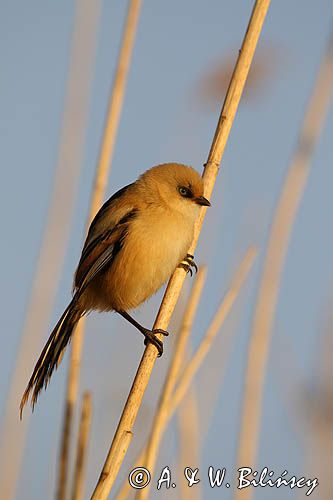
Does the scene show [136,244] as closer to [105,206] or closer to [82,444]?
[105,206]

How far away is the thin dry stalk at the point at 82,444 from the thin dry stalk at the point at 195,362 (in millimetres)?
154

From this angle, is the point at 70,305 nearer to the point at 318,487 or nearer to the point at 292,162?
the point at 292,162

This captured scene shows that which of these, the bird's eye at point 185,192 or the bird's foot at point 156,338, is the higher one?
the bird's eye at point 185,192

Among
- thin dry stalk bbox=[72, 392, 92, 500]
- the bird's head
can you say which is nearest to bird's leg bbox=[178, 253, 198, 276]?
the bird's head

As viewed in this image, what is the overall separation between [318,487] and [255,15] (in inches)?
68.1

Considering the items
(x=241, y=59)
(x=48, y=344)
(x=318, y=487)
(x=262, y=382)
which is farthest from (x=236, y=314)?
(x=241, y=59)

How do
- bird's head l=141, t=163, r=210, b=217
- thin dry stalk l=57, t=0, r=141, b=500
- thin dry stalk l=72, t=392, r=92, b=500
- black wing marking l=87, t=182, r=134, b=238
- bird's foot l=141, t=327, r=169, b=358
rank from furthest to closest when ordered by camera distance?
black wing marking l=87, t=182, r=134, b=238, bird's head l=141, t=163, r=210, b=217, thin dry stalk l=57, t=0, r=141, b=500, thin dry stalk l=72, t=392, r=92, b=500, bird's foot l=141, t=327, r=169, b=358

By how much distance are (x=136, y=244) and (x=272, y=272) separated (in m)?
0.52

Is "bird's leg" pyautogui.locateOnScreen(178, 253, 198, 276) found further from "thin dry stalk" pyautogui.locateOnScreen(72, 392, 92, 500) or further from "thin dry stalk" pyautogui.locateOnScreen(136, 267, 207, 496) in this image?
"thin dry stalk" pyautogui.locateOnScreen(72, 392, 92, 500)

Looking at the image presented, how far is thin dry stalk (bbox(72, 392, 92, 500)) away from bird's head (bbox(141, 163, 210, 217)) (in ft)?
2.55

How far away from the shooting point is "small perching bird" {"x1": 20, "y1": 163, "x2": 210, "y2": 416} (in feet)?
8.45

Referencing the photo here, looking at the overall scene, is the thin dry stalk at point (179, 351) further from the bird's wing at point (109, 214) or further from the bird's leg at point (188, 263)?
the bird's wing at point (109, 214)

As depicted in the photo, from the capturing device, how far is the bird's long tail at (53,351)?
2.31 meters

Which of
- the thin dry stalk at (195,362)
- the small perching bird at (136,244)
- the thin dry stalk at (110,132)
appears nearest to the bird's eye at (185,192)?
the small perching bird at (136,244)
